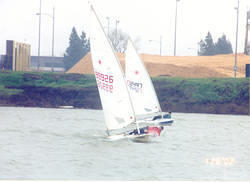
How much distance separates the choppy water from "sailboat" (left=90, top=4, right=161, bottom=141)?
1159 mm

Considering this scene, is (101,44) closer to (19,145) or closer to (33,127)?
(19,145)

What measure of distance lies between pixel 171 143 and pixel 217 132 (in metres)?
11.9

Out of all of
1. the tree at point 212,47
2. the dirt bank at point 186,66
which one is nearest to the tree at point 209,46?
the tree at point 212,47

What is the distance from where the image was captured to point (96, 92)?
8475 centimetres

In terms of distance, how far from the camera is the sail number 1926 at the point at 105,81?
35062mm

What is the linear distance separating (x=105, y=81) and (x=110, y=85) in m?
0.41

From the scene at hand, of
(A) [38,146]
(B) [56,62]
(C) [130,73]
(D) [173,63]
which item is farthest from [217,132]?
(B) [56,62]

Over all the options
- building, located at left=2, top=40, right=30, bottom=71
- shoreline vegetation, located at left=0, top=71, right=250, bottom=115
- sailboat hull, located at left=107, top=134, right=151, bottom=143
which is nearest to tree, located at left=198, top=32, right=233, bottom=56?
shoreline vegetation, located at left=0, top=71, right=250, bottom=115

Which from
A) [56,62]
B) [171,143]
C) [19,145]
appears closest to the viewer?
[19,145]

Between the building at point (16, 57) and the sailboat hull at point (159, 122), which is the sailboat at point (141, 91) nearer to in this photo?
the sailboat hull at point (159, 122)

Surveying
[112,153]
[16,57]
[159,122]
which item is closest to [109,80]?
[112,153]

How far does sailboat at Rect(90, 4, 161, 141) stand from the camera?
113 ft

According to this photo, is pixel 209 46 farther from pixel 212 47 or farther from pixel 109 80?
pixel 109 80

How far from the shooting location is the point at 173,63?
10325 centimetres
